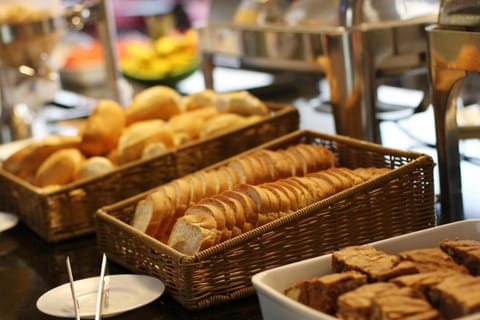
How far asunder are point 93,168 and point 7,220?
213 mm

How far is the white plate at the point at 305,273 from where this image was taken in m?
0.87

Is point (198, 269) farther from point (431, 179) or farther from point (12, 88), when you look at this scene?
point (12, 88)

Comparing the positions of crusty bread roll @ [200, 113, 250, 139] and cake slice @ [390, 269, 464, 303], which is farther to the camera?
crusty bread roll @ [200, 113, 250, 139]

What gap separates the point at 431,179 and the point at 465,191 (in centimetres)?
24

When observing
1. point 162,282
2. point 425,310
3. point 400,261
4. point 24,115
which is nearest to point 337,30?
point 162,282

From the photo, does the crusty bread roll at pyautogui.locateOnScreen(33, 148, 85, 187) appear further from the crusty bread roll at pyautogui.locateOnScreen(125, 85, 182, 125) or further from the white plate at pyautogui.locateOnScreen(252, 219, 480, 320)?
the white plate at pyautogui.locateOnScreen(252, 219, 480, 320)

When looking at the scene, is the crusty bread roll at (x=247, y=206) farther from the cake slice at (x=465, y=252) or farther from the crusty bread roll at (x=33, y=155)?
the crusty bread roll at (x=33, y=155)

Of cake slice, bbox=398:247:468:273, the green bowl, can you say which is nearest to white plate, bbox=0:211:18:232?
cake slice, bbox=398:247:468:273

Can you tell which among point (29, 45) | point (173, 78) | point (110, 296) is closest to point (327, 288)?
point (110, 296)

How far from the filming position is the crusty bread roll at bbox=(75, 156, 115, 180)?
1594 mm

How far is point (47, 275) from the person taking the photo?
138 cm

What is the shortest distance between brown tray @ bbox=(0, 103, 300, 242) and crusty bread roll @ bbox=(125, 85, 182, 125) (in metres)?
0.20

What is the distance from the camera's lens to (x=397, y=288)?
0.87 m

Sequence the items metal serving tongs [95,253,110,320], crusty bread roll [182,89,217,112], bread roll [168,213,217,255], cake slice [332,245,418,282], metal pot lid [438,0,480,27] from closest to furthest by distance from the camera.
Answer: cake slice [332,245,418,282] → metal serving tongs [95,253,110,320] → bread roll [168,213,217,255] → metal pot lid [438,0,480,27] → crusty bread roll [182,89,217,112]
